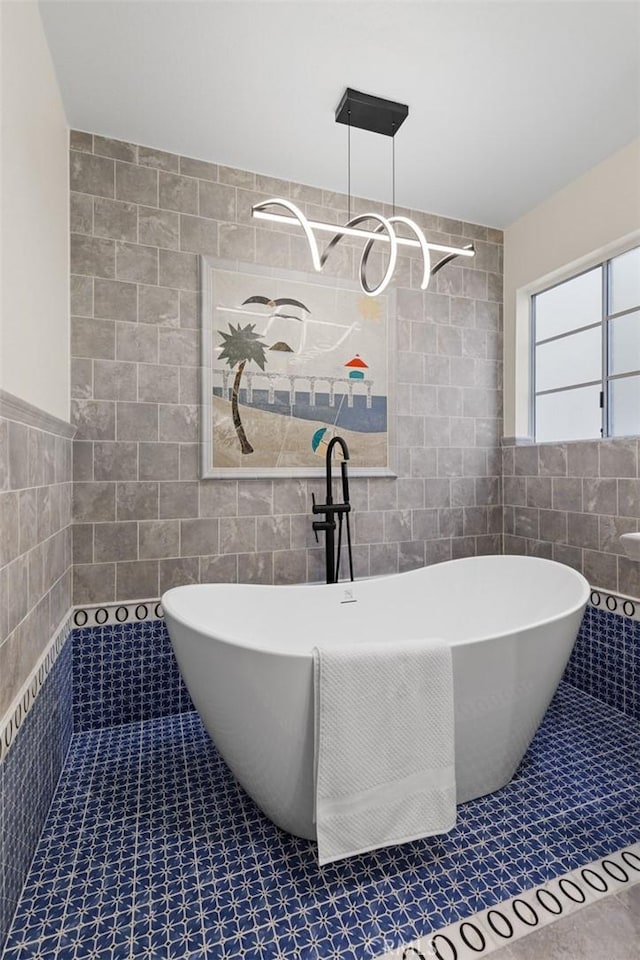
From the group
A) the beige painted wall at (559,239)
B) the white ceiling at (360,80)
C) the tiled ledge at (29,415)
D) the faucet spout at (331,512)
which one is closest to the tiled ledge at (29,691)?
the tiled ledge at (29,415)

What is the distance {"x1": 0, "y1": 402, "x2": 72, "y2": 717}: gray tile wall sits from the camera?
1.28m

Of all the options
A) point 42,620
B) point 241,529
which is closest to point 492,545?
point 241,529

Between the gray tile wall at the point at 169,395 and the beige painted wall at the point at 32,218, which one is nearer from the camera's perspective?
the beige painted wall at the point at 32,218

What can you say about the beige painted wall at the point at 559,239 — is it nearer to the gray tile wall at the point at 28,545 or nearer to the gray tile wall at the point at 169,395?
the gray tile wall at the point at 169,395

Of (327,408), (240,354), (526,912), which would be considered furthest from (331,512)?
(526,912)

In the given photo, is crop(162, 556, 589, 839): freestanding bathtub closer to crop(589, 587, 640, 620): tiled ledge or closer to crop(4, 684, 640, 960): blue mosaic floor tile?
crop(4, 684, 640, 960): blue mosaic floor tile

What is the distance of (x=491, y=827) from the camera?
5.46 feet

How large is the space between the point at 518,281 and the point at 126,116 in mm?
2287

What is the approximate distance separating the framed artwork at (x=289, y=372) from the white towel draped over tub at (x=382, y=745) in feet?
4.40

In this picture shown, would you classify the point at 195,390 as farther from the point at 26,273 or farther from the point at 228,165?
the point at 228,165

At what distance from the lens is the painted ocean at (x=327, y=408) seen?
255 centimetres

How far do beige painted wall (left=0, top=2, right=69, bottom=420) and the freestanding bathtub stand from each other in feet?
3.01

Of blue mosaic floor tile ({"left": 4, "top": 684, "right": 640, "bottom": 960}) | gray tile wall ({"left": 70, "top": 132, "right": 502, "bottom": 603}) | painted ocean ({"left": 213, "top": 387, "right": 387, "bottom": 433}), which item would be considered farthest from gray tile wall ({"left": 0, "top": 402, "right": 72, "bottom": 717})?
painted ocean ({"left": 213, "top": 387, "right": 387, "bottom": 433})

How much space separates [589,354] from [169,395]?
229cm
